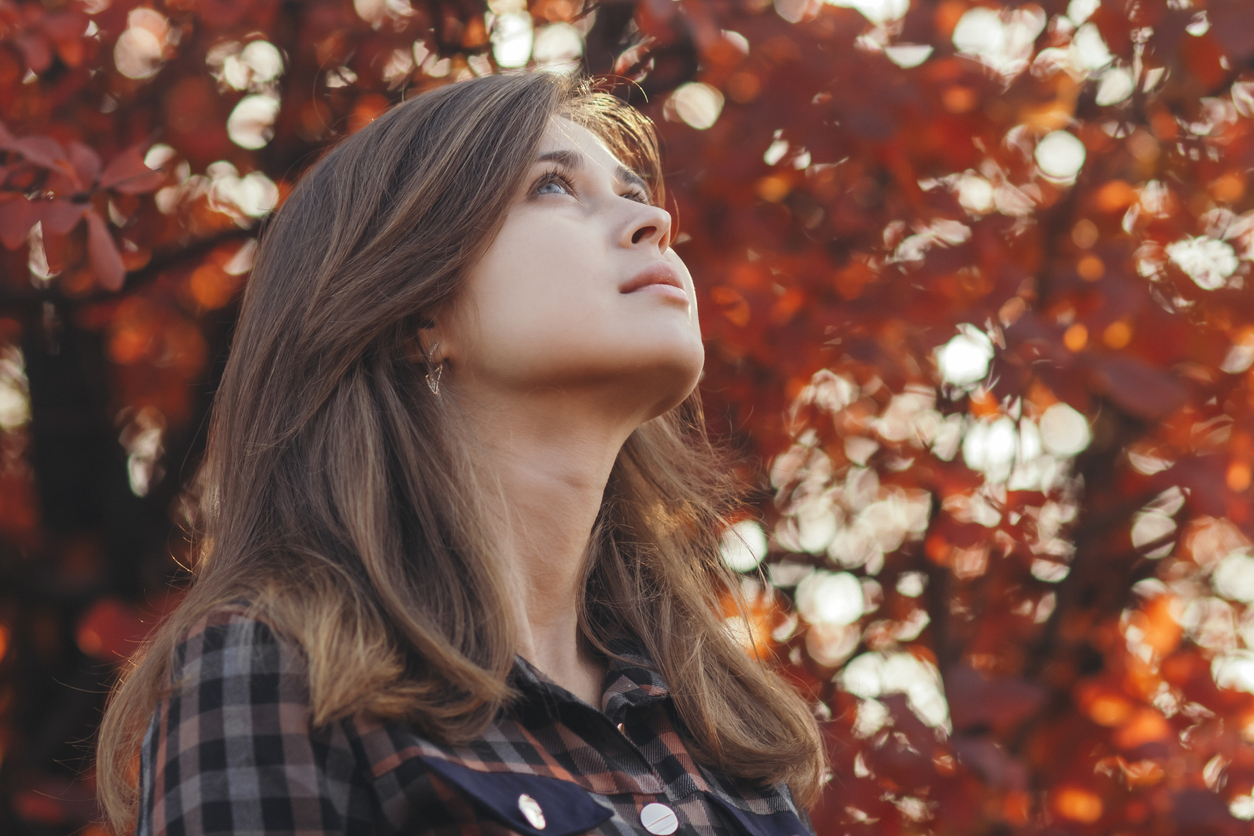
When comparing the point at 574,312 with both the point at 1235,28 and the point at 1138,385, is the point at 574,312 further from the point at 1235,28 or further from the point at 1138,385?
the point at 1235,28

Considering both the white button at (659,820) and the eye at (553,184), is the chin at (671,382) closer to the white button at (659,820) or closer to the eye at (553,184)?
the eye at (553,184)

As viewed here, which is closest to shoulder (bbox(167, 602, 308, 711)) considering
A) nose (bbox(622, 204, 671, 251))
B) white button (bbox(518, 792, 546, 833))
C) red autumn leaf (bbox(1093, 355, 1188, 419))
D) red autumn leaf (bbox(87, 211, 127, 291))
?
white button (bbox(518, 792, 546, 833))

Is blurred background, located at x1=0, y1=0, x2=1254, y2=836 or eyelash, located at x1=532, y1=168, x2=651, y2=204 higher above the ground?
eyelash, located at x1=532, y1=168, x2=651, y2=204

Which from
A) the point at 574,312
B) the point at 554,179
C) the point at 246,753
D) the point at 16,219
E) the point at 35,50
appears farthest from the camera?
the point at 35,50

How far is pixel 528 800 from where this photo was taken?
1.58 meters

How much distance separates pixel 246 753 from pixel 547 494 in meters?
0.74

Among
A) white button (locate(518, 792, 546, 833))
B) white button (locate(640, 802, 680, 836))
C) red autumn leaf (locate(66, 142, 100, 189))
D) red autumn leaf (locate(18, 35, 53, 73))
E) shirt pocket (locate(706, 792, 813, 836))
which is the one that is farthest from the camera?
red autumn leaf (locate(18, 35, 53, 73))

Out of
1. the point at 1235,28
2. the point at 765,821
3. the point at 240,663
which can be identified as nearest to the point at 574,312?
Result: the point at 240,663

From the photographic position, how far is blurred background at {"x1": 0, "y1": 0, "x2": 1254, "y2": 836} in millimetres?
2982

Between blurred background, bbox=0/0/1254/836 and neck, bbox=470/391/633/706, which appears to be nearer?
neck, bbox=470/391/633/706

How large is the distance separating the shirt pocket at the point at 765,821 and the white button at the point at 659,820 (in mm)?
155

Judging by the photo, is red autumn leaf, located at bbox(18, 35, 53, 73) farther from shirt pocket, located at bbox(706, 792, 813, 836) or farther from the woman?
shirt pocket, located at bbox(706, 792, 813, 836)

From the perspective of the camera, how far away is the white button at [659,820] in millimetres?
1766

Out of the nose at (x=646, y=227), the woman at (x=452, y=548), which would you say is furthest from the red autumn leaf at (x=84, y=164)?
the nose at (x=646, y=227)
